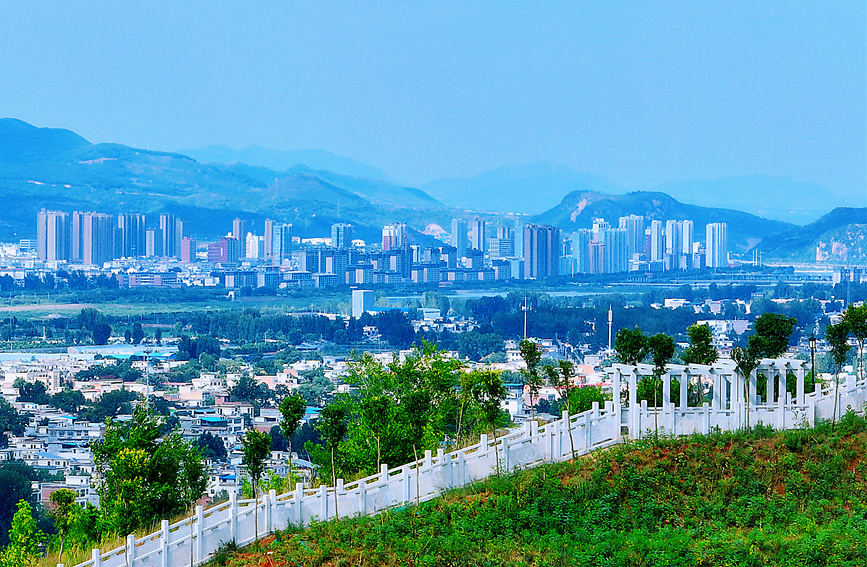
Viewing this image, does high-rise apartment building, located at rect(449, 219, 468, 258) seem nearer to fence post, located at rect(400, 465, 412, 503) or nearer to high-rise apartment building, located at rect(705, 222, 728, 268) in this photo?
high-rise apartment building, located at rect(705, 222, 728, 268)

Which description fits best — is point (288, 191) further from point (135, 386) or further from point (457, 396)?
point (457, 396)

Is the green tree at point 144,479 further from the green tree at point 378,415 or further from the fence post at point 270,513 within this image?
the fence post at point 270,513

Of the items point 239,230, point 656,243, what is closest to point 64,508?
point 656,243

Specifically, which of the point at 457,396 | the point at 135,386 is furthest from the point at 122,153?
the point at 457,396

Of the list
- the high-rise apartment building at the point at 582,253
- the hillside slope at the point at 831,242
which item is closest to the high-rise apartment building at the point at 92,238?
the high-rise apartment building at the point at 582,253

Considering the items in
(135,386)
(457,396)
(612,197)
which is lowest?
(135,386)

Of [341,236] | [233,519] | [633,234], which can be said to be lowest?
[233,519]

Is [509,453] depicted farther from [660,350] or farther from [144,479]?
[144,479]
